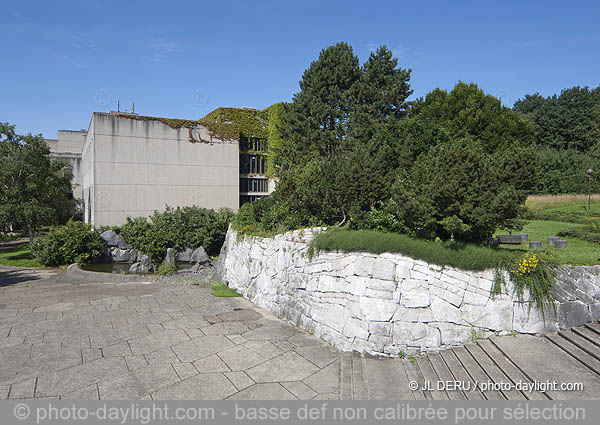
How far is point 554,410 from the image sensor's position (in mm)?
5695

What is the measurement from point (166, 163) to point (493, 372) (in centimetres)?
2653

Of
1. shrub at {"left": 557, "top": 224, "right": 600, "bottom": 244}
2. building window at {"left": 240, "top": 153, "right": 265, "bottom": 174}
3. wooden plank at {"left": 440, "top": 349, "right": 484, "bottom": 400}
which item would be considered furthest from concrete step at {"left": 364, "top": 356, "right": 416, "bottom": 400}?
building window at {"left": 240, "top": 153, "right": 265, "bottom": 174}

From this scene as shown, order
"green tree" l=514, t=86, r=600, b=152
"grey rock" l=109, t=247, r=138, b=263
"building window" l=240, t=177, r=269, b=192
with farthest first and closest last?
"green tree" l=514, t=86, r=600, b=152, "building window" l=240, t=177, r=269, b=192, "grey rock" l=109, t=247, r=138, b=263

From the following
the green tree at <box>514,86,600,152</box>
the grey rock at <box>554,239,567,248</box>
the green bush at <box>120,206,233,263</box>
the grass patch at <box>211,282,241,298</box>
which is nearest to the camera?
the grey rock at <box>554,239,567,248</box>

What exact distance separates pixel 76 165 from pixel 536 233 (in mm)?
49732

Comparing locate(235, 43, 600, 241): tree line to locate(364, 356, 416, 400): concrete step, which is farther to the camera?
locate(235, 43, 600, 241): tree line

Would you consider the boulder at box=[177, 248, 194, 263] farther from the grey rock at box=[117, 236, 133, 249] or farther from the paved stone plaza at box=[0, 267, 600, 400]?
the paved stone plaza at box=[0, 267, 600, 400]

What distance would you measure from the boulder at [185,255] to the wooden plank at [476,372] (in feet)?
62.5

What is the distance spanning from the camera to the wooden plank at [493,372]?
624 cm

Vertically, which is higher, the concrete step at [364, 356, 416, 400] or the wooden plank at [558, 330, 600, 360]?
the wooden plank at [558, 330, 600, 360]

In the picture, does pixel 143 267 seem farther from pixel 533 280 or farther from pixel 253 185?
pixel 533 280

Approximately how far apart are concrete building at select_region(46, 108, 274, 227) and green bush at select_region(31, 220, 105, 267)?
15.0 feet

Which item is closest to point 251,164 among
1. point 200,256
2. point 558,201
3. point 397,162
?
point 200,256

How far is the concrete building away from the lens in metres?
26.6
